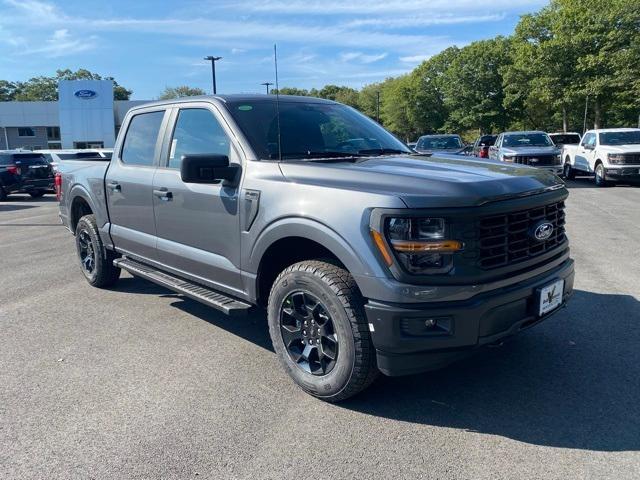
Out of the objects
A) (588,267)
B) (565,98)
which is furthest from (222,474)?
(565,98)

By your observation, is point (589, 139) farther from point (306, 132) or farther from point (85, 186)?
point (85, 186)

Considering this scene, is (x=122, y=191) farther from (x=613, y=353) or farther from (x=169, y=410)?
(x=613, y=353)

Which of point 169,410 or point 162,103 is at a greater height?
point 162,103

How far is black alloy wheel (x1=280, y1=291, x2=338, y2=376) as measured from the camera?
3.42m

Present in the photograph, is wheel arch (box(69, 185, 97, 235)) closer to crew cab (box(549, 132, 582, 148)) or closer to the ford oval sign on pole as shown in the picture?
crew cab (box(549, 132, 582, 148))

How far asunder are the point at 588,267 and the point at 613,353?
9.44ft

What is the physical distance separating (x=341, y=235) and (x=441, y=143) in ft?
56.3

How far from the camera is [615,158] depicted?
1694cm

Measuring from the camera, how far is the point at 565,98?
36469mm

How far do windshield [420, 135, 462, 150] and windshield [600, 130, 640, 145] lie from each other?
4629mm

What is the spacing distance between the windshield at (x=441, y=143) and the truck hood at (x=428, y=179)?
15699 mm

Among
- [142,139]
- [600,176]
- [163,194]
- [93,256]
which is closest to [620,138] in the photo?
[600,176]

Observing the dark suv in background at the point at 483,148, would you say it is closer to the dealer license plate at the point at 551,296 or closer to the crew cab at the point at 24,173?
the dealer license plate at the point at 551,296

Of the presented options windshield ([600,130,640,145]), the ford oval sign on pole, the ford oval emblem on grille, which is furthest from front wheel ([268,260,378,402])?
the ford oval sign on pole
